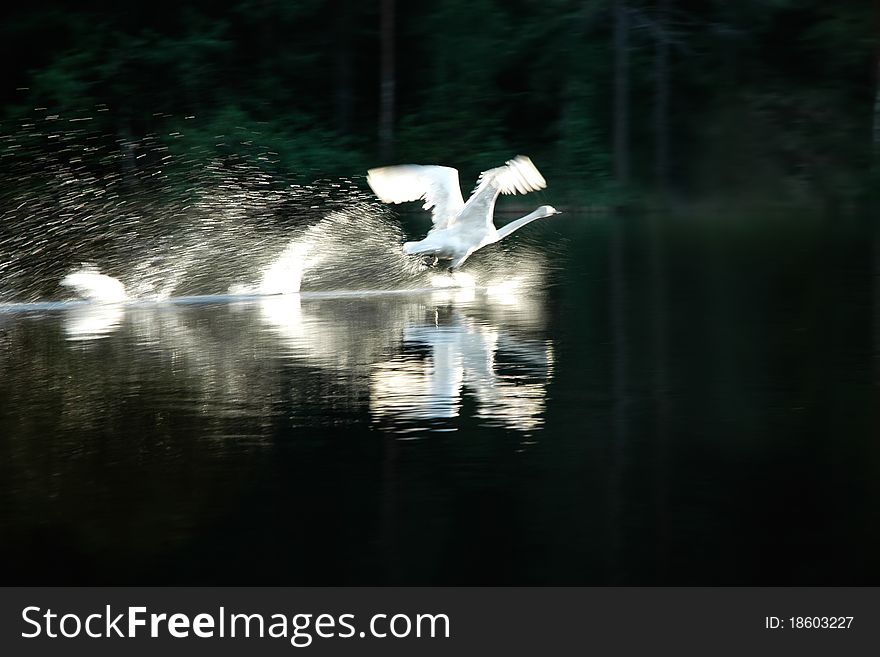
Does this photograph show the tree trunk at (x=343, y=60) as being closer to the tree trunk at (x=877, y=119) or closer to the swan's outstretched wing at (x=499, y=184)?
the tree trunk at (x=877, y=119)

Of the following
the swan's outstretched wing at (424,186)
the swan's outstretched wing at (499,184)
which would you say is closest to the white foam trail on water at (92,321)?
the swan's outstretched wing at (424,186)

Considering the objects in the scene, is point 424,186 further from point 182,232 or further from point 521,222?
point 182,232

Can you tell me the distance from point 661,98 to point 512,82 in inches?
193

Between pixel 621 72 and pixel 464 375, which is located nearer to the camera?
pixel 464 375

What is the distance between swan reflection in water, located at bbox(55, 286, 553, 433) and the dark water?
49 mm

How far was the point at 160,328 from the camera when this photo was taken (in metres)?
15.0

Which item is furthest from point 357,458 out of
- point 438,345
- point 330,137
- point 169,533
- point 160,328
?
point 330,137

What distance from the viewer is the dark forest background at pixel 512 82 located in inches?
1683

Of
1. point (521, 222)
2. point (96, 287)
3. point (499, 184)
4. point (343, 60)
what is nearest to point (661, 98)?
point (343, 60)

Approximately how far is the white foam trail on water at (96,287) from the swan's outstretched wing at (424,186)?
3.05 metres

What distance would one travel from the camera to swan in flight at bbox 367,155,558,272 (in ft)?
57.5

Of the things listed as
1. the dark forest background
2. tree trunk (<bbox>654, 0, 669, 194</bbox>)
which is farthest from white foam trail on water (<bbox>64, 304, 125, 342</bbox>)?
tree trunk (<bbox>654, 0, 669, 194</bbox>)

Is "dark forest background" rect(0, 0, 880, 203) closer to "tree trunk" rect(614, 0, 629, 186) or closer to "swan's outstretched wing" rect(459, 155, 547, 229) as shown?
"tree trunk" rect(614, 0, 629, 186)

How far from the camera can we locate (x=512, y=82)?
1978 inches
